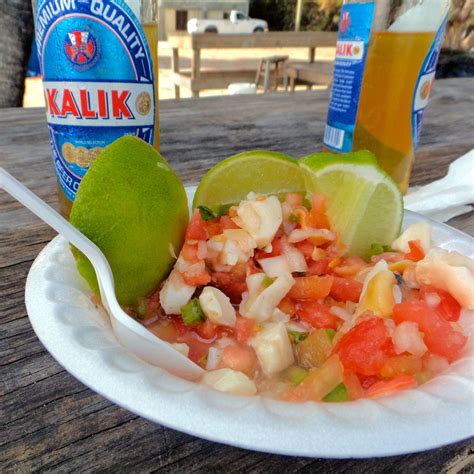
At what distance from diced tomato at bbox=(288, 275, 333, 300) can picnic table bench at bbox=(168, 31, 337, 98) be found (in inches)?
156

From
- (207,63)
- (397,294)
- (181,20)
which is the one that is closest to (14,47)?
(397,294)

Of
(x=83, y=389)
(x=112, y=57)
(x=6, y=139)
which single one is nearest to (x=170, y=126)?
(x=6, y=139)

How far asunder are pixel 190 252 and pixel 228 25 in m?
9.73

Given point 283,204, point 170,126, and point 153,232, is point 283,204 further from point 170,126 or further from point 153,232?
point 170,126

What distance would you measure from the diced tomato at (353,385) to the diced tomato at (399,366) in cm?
3

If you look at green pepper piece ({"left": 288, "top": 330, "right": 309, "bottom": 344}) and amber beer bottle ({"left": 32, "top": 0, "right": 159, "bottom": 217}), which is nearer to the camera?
green pepper piece ({"left": 288, "top": 330, "right": 309, "bottom": 344})

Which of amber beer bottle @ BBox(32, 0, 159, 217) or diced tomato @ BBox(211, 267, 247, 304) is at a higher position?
amber beer bottle @ BBox(32, 0, 159, 217)

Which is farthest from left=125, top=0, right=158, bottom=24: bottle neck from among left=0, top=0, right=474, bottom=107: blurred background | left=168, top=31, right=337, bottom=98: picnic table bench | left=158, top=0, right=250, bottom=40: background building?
left=158, top=0, right=250, bottom=40: background building

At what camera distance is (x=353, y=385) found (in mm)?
476

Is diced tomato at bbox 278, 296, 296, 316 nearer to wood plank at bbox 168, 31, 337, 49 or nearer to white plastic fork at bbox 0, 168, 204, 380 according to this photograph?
white plastic fork at bbox 0, 168, 204, 380

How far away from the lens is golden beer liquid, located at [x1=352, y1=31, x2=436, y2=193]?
3.13 feet

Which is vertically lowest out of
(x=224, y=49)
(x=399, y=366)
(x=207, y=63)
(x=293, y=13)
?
(x=207, y=63)

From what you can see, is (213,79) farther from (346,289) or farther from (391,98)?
(346,289)

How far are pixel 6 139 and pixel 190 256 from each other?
112 cm
